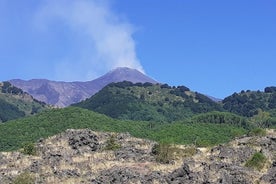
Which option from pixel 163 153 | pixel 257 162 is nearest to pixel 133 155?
pixel 163 153

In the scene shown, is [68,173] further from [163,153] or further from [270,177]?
[270,177]

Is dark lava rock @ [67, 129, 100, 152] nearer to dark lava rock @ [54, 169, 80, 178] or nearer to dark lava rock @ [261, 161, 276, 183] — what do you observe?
dark lava rock @ [54, 169, 80, 178]

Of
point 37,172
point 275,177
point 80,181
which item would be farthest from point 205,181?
point 37,172

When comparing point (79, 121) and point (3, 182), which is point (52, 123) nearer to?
point (79, 121)

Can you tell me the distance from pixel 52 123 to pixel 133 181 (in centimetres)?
12792

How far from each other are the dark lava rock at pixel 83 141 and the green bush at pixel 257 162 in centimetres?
1927

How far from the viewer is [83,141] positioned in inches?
2207

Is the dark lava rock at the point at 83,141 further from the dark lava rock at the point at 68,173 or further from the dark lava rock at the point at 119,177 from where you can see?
the dark lava rock at the point at 119,177

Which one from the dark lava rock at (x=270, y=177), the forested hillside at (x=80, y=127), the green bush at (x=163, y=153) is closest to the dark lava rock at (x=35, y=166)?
the green bush at (x=163, y=153)

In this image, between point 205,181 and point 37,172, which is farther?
point 37,172

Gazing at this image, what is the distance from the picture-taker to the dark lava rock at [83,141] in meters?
54.3

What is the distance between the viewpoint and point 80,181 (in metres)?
33.6

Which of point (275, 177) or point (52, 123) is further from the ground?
point (52, 123)

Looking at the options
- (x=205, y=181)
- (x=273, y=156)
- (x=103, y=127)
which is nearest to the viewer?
(x=205, y=181)
